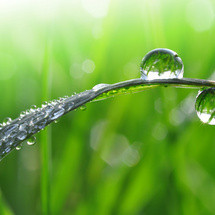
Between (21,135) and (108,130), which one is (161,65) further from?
(108,130)

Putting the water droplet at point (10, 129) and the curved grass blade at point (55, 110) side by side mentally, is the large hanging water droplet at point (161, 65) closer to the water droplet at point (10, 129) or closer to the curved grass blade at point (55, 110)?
the curved grass blade at point (55, 110)

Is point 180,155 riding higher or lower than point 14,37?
lower

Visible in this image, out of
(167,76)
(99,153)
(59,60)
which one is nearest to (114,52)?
(59,60)

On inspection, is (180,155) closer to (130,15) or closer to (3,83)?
(3,83)

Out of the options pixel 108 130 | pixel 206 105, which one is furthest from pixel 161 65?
pixel 108 130

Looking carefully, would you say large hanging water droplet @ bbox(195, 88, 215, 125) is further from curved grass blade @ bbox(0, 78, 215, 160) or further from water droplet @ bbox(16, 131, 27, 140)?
water droplet @ bbox(16, 131, 27, 140)

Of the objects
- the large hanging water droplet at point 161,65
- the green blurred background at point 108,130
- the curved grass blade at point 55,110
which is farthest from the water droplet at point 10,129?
the green blurred background at point 108,130
